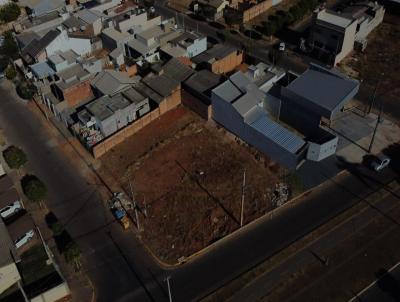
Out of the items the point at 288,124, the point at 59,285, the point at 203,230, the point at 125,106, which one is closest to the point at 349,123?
the point at 288,124

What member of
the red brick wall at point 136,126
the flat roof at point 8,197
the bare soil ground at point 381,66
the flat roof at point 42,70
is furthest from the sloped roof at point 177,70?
the flat roof at point 8,197

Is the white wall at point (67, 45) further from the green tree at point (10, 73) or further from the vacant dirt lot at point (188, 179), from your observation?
the vacant dirt lot at point (188, 179)

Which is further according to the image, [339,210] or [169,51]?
[169,51]

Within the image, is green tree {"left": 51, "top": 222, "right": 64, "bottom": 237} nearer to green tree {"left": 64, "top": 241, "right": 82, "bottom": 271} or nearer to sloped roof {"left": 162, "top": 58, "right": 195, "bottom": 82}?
green tree {"left": 64, "top": 241, "right": 82, "bottom": 271}

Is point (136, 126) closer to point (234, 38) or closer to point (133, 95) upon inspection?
point (133, 95)

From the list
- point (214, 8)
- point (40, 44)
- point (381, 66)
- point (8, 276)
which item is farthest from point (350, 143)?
point (40, 44)

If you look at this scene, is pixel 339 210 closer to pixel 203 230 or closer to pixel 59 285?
pixel 203 230
